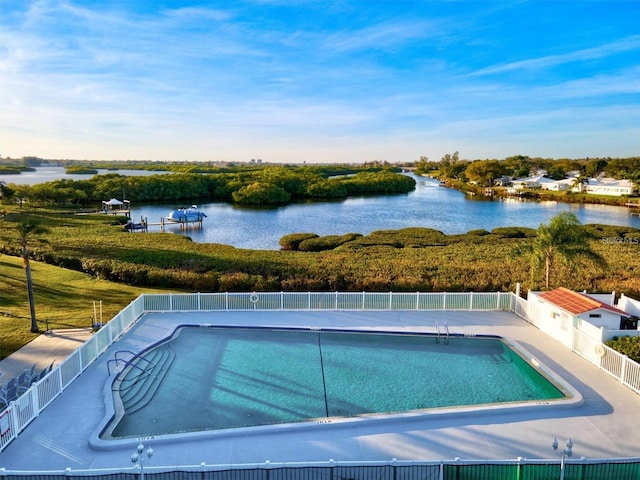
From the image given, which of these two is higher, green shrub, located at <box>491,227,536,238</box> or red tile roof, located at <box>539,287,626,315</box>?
red tile roof, located at <box>539,287,626,315</box>

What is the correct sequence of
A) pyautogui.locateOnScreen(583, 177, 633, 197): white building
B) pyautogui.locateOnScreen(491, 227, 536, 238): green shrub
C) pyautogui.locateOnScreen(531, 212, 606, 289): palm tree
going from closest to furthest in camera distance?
pyautogui.locateOnScreen(531, 212, 606, 289): palm tree, pyautogui.locateOnScreen(491, 227, 536, 238): green shrub, pyautogui.locateOnScreen(583, 177, 633, 197): white building

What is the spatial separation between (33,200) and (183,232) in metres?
29.3

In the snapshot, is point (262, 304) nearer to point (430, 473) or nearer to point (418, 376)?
point (418, 376)

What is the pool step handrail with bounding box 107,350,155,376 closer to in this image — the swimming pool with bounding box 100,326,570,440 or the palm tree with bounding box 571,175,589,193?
the swimming pool with bounding box 100,326,570,440

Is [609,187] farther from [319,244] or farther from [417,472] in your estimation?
[417,472]

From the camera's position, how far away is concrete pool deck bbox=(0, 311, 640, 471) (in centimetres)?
845

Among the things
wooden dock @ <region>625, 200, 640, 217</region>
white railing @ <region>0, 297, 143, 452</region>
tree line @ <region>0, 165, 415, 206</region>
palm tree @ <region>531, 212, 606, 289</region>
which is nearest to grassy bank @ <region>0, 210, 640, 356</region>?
palm tree @ <region>531, 212, 606, 289</region>

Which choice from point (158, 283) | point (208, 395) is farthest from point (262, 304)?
point (158, 283)

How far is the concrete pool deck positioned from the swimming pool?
0.52 meters

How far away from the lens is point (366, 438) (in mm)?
9148

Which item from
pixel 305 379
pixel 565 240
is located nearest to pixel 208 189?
pixel 565 240

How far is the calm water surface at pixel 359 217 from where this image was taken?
47.4 metres

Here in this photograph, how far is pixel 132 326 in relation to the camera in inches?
594

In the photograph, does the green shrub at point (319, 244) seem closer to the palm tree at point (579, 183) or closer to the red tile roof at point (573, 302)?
the red tile roof at point (573, 302)
